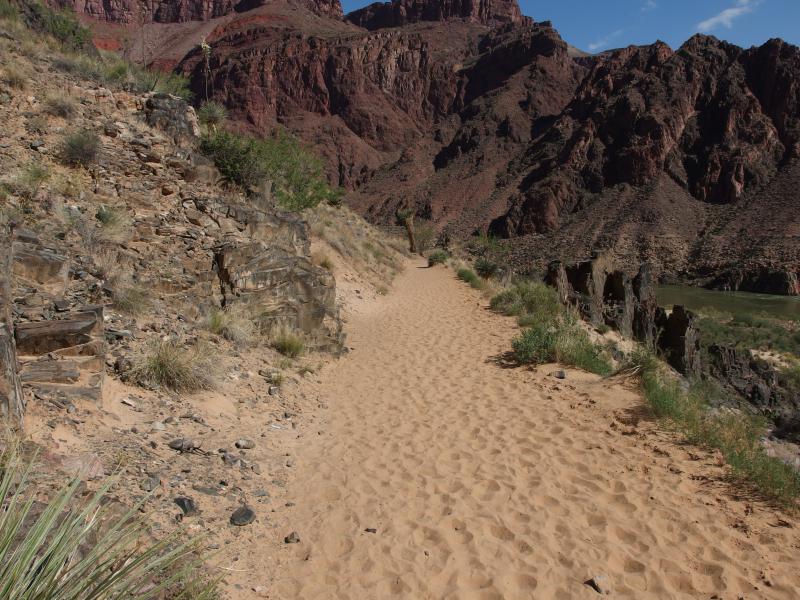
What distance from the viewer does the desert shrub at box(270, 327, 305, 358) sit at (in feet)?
25.2

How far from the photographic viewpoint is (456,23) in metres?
119

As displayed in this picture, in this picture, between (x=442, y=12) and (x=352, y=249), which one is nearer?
(x=352, y=249)

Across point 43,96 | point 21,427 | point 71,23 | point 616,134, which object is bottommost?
point 21,427

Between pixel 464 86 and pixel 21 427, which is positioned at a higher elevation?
pixel 464 86

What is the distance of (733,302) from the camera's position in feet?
130

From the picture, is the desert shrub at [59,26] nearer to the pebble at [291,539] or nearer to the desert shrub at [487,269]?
the pebble at [291,539]

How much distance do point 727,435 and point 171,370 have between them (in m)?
5.64

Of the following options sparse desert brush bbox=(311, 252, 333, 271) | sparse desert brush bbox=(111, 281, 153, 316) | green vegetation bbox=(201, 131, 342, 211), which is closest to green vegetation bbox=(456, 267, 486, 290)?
sparse desert brush bbox=(311, 252, 333, 271)

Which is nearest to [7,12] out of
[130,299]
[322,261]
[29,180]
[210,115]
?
[210,115]

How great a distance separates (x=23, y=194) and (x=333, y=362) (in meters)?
4.92

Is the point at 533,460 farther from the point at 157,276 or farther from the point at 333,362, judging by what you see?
the point at 157,276

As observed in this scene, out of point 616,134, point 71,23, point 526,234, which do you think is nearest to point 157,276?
point 71,23

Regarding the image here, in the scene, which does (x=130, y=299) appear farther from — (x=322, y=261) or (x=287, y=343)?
(x=322, y=261)

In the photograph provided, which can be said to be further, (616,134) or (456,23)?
(456,23)
